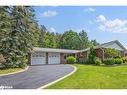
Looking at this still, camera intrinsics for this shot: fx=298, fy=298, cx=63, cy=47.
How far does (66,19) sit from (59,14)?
428 millimetres

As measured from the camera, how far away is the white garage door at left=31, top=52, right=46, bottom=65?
837 inches

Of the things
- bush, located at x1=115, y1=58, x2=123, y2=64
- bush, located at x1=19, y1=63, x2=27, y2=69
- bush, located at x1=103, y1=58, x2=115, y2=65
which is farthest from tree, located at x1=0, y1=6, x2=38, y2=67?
bush, located at x1=115, y1=58, x2=123, y2=64

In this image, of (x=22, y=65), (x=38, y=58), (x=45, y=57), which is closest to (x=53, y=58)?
(x=45, y=57)

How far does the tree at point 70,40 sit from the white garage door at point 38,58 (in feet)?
15.8

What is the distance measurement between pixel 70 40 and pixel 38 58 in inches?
327

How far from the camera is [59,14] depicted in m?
12.6

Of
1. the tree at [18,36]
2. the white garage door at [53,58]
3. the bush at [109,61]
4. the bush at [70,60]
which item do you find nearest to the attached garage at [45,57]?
the white garage door at [53,58]

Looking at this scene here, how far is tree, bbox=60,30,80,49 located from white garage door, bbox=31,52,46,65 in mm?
4830

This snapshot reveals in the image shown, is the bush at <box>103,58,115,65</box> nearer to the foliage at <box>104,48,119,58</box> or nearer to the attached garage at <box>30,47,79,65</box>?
the foliage at <box>104,48,119,58</box>

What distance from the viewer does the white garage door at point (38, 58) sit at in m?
21.3

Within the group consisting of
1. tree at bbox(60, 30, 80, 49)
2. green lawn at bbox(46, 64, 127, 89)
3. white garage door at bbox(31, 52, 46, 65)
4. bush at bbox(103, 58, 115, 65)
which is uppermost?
tree at bbox(60, 30, 80, 49)

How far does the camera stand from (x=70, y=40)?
49.1 feet
